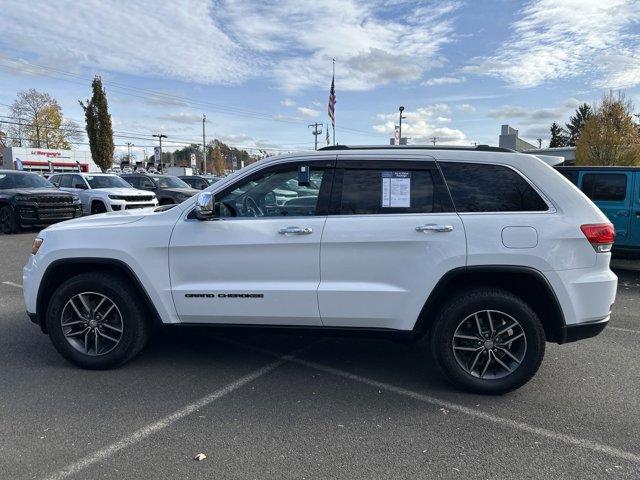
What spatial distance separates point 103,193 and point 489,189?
1382 centimetres

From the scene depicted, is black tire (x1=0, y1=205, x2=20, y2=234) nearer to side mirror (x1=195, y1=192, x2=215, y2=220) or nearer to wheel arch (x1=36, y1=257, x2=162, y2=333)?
wheel arch (x1=36, y1=257, x2=162, y2=333)

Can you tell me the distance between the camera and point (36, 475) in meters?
2.77

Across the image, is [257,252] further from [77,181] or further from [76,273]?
[77,181]

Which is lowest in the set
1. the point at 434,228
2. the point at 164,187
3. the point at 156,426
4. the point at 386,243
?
the point at 156,426

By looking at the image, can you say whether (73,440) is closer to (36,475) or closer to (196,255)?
(36,475)

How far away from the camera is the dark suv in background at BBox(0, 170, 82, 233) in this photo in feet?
43.1

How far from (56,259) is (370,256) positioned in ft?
8.59

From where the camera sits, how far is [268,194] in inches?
157

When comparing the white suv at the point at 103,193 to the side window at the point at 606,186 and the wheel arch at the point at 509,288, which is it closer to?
the side window at the point at 606,186

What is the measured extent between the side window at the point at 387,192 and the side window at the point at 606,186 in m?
6.18

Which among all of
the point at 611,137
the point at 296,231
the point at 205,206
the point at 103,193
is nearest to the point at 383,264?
the point at 296,231

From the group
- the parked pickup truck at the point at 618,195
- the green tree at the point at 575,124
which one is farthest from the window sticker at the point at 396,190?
the green tree at the point at 575,124

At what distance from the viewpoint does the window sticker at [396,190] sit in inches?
148

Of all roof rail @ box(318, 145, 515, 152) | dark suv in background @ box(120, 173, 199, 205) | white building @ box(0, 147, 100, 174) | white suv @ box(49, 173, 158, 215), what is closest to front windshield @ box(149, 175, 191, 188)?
dark suv in background @ box(120, 173, 199, 205)
